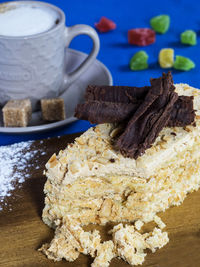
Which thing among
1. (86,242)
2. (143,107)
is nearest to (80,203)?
(86,242)

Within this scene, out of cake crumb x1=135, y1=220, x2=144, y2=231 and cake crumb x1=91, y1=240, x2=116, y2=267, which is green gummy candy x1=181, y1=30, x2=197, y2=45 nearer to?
cake crumb x1=135, y1=220, x2=144, y2=231

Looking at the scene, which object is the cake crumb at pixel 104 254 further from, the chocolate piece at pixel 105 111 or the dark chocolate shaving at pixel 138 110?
the chocolate piece at pixel 105 111

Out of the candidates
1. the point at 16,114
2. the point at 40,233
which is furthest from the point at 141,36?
the point at 40,233

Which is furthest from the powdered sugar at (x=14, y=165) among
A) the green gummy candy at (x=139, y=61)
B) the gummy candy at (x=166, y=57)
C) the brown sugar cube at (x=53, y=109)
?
the gummy candy at (x=166, y=57)

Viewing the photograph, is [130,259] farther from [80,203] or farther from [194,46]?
[194,46]

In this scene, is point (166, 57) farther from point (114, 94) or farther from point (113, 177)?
point (113, 177)

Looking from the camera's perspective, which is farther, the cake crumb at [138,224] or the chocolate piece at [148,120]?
the cake crumb at [138,224]

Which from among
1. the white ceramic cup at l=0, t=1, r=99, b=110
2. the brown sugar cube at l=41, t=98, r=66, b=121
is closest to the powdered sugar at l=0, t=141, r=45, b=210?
the brown sugar cube at l=41, t=98, r=66, b=121

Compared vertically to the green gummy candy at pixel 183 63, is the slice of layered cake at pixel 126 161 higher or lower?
higher
